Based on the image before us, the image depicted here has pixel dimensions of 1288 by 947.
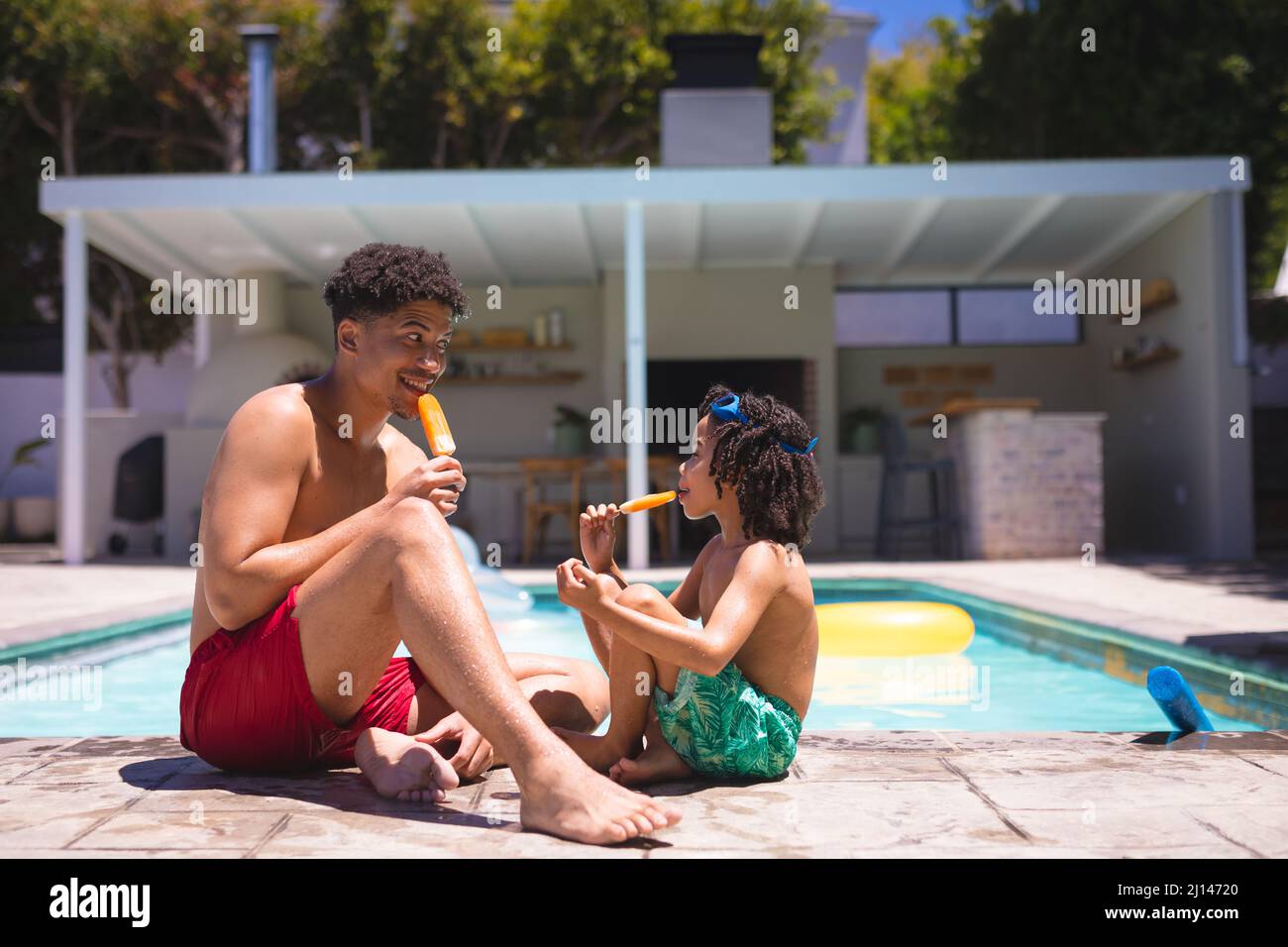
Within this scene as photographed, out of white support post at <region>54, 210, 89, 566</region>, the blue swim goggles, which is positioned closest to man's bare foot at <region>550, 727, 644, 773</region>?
the blue swim goggles

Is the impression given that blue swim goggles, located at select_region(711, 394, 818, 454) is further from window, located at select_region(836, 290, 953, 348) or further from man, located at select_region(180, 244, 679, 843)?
window, located at select_region(836, 290, 953, 348)

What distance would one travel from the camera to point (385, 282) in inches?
86.9

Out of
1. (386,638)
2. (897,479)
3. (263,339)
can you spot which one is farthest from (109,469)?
(386,638)

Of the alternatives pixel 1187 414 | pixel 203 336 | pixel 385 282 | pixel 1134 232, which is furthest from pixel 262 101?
pixel 385 282

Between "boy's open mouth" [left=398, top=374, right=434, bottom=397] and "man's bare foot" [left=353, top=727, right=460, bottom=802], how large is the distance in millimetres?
707

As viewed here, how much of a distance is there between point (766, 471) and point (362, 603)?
2.76ft

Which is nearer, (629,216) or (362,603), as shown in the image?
(362,603)

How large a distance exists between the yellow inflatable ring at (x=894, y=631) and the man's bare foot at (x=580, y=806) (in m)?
3.19

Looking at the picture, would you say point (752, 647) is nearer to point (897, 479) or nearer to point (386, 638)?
point (386, 638)

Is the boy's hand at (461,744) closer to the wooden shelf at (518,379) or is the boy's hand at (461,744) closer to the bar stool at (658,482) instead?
the bar stool at (658,482)

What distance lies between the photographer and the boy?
2184 millimetres

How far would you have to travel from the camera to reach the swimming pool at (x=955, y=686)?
3969mm

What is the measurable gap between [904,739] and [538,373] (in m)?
9.18

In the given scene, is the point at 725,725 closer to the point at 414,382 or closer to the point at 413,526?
the point at 413,526
